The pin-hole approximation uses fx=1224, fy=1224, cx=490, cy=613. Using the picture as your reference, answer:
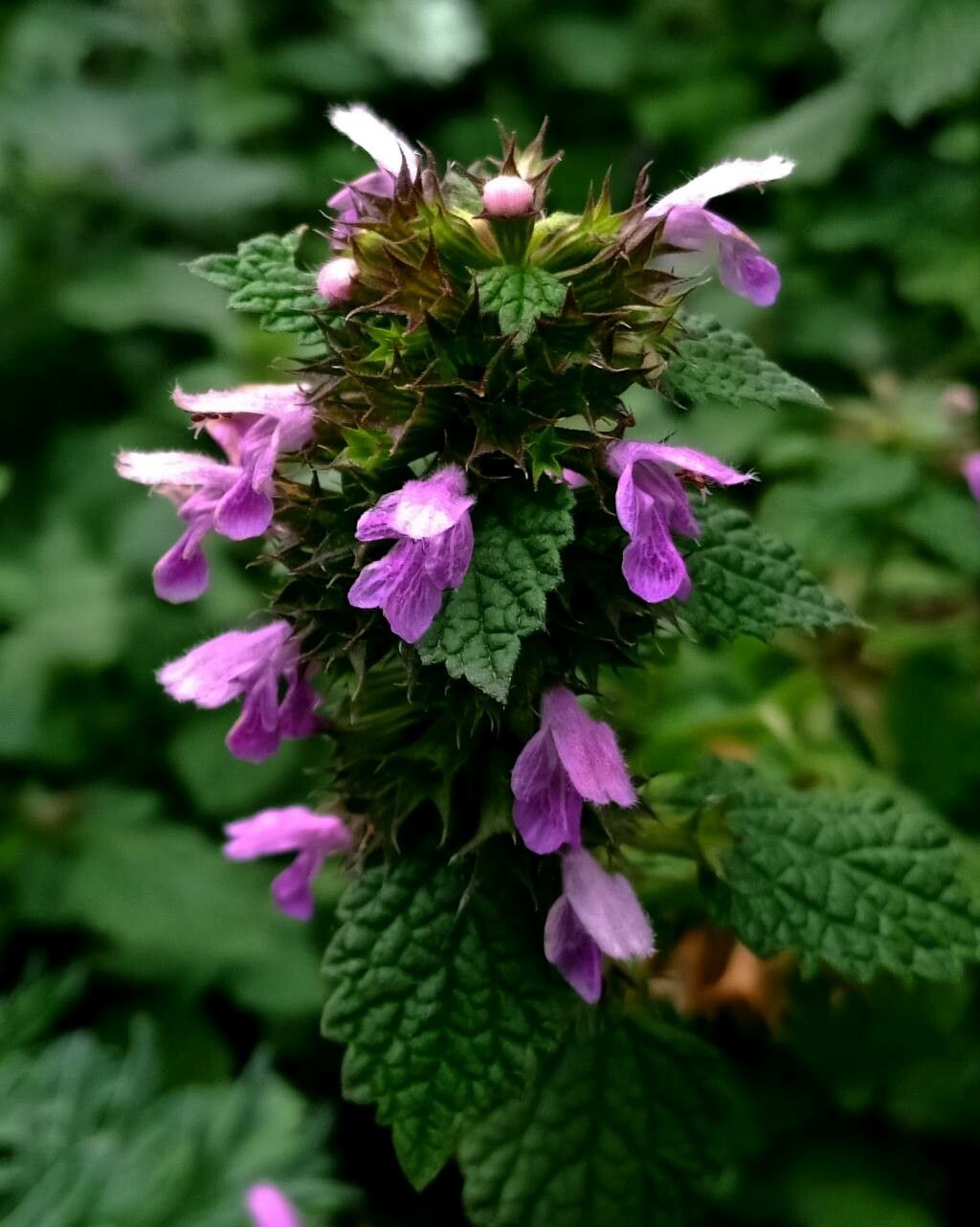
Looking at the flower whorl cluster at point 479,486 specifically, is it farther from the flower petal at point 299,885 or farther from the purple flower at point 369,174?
the flower petal at point 299,885

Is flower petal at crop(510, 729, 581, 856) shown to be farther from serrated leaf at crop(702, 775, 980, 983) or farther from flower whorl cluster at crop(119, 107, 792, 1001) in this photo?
serrated leaf at crop(702, 775, 980, 983)

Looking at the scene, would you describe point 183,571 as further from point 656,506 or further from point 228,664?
point 656,506

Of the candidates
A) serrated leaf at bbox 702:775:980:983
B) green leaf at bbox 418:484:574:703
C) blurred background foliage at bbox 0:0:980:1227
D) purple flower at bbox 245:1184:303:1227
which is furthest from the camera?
blurred background foliage at bbox 0:0:980:1227

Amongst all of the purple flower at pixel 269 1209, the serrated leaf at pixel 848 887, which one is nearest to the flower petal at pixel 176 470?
the serrated leaf at pixel 848 887

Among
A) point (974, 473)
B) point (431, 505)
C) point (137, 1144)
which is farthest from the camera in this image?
point (974, 473)

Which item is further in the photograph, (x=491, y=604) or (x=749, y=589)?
(x=749, y=589)

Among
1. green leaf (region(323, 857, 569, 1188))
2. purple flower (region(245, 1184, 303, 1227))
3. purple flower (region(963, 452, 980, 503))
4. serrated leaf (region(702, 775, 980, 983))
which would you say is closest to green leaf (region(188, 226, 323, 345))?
green leaf (region(323, 857, 569, 1188))

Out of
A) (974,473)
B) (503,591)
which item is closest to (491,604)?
(503,591)
